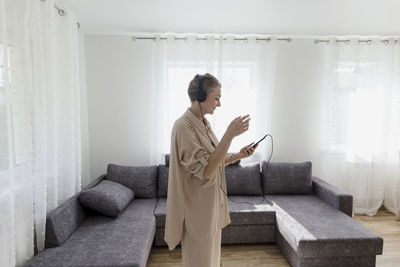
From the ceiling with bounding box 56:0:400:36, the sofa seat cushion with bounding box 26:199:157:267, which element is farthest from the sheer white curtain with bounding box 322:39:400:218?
the sofa seat cushion with bounding box 26:199:157:267

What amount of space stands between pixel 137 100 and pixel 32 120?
5.35 ft

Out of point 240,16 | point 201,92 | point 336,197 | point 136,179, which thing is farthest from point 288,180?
point 201,92

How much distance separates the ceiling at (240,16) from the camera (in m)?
2.33

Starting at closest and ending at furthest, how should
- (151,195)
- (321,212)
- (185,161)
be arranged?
(185,161) → (321,212) → (151,195)

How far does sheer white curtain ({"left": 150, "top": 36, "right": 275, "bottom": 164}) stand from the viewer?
3.13 m

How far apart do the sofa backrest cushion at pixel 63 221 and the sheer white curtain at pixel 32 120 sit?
0.05m

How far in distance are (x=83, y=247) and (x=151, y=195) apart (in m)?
1.14

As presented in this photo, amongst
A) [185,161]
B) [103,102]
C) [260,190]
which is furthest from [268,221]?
[103,102]

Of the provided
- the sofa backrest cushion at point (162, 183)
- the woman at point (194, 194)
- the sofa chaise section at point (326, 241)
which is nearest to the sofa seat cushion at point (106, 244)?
the sofa backrest cushion at point (162, 183)

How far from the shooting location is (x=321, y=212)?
251 cm

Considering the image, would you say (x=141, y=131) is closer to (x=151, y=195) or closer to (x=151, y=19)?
(x=151, y=195)

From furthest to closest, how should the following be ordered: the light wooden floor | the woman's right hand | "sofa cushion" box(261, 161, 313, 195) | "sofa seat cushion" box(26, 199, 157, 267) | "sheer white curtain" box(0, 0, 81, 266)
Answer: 1. "sofa cushion" box(261, 161, 313, 195)
2. the light wooden floor
3. "sofa seat cushion" box(26, 199, 157, 267)
4. "sheer white curtain" box(0, 0, 81, 266)
5. the woman's right hand

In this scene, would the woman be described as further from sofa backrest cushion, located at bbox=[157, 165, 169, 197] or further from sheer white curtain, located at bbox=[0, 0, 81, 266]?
sofa backrest cushion, located at bbox=[157, 165, 169, 197]

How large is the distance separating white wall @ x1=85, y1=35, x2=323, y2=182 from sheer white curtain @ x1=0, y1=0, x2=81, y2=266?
2.69 ft
